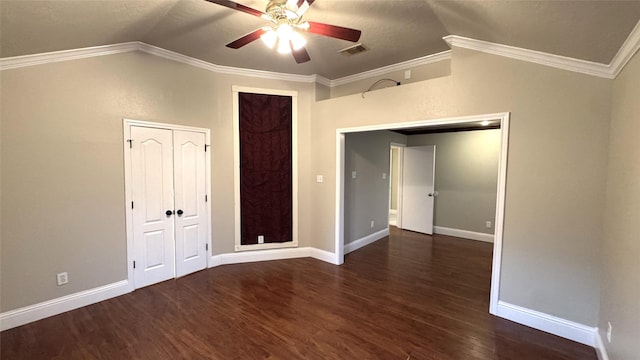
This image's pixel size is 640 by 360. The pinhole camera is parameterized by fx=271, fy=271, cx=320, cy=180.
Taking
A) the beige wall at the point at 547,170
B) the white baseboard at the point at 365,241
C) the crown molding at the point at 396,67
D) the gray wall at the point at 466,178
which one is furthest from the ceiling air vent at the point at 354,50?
the gray wall at the point at 466,178

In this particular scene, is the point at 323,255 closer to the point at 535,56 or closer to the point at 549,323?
the point at 549,323

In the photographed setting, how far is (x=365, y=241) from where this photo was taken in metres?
5.29

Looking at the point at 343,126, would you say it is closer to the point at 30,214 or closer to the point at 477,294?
the point at 477,294

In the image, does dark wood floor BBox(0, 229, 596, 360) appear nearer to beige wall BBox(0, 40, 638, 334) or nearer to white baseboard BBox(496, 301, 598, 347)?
white baseboard BBox(496, 301, 598, 347)

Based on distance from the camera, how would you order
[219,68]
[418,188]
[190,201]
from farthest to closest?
[418,188] < [219,68] < [190,201]

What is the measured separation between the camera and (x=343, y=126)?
4031 millimetres

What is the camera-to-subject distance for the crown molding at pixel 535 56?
2.29 meters

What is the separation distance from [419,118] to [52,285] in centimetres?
436

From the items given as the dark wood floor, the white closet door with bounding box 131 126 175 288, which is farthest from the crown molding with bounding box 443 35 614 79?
the white closet door with bounding box 131 126 175 288

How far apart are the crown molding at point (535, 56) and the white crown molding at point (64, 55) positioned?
3593 mm

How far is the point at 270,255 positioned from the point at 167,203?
172cm

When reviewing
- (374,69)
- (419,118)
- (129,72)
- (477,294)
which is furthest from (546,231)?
(129,72)

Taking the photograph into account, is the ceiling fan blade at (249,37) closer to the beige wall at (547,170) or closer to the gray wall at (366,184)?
the beige wall at (547,170)

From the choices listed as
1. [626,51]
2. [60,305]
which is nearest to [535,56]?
[626,51]
